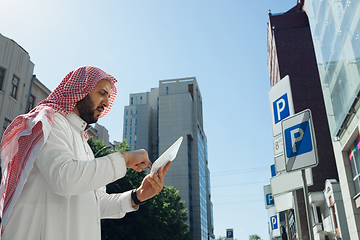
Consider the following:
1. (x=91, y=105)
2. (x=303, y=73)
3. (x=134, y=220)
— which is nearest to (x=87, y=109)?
(x=91, y=105)

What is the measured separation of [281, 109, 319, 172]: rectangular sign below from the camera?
3.68m

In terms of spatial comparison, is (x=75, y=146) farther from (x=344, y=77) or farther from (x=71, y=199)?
(x=344, y=77)

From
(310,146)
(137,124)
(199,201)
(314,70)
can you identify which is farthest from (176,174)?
(310,146)

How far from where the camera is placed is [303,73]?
113 feet

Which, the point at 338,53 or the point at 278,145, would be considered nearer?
the point at 278,145

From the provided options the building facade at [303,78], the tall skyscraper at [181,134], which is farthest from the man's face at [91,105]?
the tall skyscraper at [181,134]

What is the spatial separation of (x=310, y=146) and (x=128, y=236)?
18690mm

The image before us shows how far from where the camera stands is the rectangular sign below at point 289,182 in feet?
12.6

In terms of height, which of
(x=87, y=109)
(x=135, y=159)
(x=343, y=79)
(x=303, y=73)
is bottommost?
(x=135, y=159)

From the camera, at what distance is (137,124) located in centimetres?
11594

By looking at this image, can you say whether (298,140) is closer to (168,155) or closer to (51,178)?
(168,155)

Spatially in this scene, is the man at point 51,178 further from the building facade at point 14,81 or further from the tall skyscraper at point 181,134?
the tall skyscraper at point 181,134

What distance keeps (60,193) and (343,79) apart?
13345 mm

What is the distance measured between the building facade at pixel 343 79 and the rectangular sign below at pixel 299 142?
336 inches
